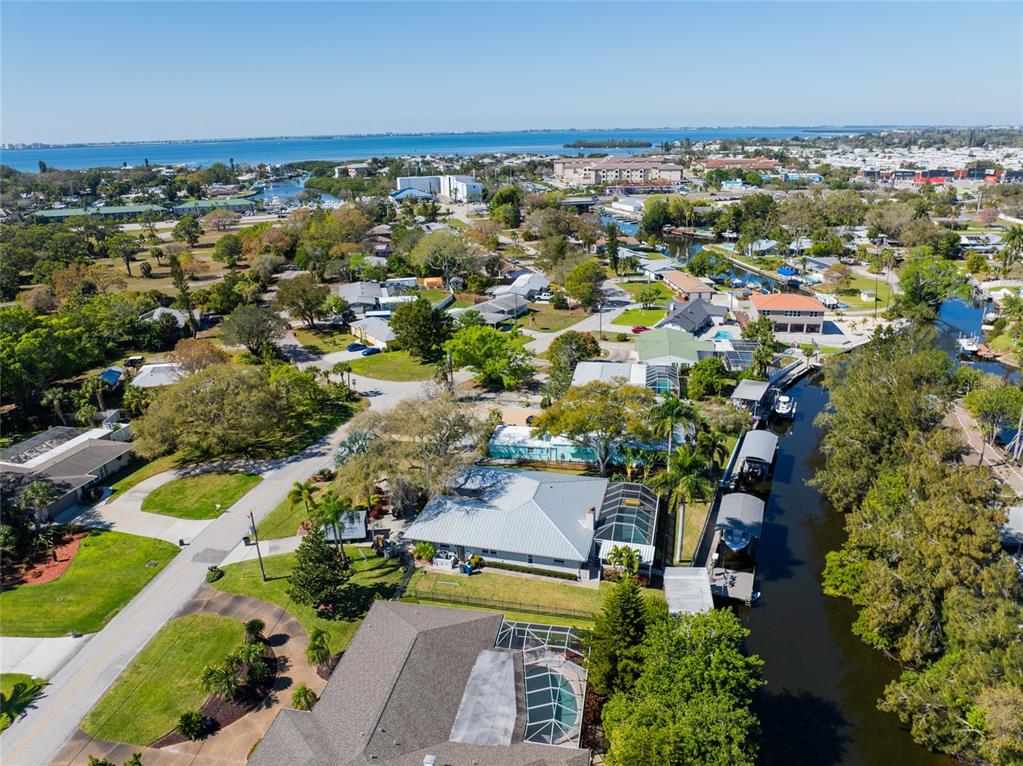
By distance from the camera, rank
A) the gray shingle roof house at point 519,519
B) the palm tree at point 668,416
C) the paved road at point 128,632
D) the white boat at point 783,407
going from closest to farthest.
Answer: the paved road at point 128,632
the gray shingle roof house at point 519,519
the palm tree at point 668,416
the white boat at point 783,407

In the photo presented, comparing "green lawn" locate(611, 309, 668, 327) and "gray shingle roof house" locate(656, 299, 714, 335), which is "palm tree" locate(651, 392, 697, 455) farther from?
"green lawn" locate(611, 309, 668, 327)

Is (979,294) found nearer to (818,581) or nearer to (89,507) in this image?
(818,581)

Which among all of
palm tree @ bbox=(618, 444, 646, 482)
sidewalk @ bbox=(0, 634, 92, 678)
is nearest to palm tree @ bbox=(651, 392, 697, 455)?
palm tree @ bbox=(618, 444, 646, 482)

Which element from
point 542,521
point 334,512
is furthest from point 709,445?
point 334,512

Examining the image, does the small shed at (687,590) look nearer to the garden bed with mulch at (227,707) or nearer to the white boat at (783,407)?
the garden bed with mulch at (227,707)

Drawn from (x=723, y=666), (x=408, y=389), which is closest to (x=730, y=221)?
(x=408, y=389)

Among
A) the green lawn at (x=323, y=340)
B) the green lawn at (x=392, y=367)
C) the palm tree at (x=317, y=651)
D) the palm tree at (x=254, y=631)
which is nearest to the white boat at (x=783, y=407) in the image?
the green lawn at (x=392, y=367)
